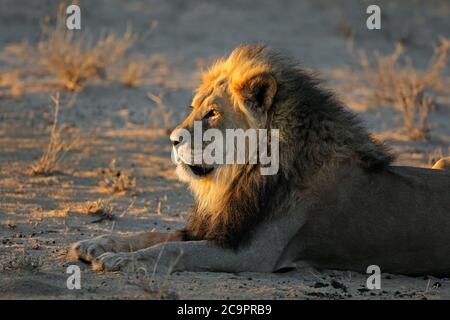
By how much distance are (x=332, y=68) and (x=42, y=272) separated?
9.98 m

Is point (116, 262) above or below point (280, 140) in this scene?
below

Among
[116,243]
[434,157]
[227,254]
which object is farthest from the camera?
[434,157]

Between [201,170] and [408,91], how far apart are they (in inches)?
270

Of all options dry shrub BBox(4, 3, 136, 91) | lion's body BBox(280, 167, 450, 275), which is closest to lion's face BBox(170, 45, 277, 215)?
lion's body BBox(280, 167, 450, 275)

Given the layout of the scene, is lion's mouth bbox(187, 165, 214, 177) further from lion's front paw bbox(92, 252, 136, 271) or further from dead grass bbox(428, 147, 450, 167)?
dead grass bbox(428, 147, 450, 167)

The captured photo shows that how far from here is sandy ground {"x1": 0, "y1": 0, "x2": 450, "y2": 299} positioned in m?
5.49

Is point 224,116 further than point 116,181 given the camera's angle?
No

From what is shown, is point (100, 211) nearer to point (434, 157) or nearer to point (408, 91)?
point (434, 157)

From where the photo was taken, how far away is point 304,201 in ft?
19.2

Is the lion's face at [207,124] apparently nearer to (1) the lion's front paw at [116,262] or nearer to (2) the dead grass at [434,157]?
(1) the lion's front paw at [116,262]

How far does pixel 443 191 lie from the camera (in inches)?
235

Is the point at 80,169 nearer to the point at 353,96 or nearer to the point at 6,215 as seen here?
the point at 6,215

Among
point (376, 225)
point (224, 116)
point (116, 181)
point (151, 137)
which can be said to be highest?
point (151, 137)

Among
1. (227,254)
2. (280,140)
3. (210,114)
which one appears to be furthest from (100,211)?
(280,140)
